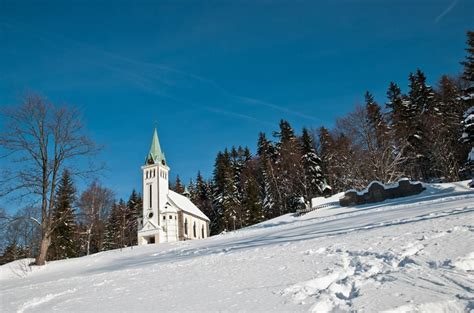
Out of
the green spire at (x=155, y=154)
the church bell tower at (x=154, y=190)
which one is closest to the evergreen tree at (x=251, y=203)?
the church bell tower at (x=154, y=190)

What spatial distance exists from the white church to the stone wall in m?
26.0

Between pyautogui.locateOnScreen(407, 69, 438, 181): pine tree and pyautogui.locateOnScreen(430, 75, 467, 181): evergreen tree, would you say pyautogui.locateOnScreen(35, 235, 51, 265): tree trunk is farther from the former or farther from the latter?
pyautogui.locateOnScreen(430, 75, 467, 181): evergreen tree

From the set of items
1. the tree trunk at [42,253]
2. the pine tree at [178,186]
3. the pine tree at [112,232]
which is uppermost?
the pine tree at [178,186]

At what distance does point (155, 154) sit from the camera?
5312 centimetres

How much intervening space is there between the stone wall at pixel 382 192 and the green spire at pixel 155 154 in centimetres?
3173

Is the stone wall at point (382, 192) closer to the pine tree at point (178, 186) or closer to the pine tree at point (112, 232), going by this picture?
the pine tree at point (112, 232)

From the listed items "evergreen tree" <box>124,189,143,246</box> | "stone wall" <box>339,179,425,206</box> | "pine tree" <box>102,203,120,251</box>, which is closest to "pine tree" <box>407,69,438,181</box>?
"stone wall" <box>339,179,425,206</box>

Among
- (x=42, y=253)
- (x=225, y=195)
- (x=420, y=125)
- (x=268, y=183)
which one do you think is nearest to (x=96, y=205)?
(x=225, y=195)

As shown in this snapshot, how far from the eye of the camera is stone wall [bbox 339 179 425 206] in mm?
26656

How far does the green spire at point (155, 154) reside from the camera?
52697mm

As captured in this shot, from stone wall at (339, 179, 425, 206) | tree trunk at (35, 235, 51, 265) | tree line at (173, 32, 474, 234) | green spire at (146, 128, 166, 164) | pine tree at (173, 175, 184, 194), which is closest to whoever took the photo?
tree trunk at (35, 235, 51, 265)

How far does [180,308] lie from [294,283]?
5.84ft

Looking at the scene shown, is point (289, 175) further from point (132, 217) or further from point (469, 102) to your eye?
point (469, 102)

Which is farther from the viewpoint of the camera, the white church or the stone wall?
the white church
